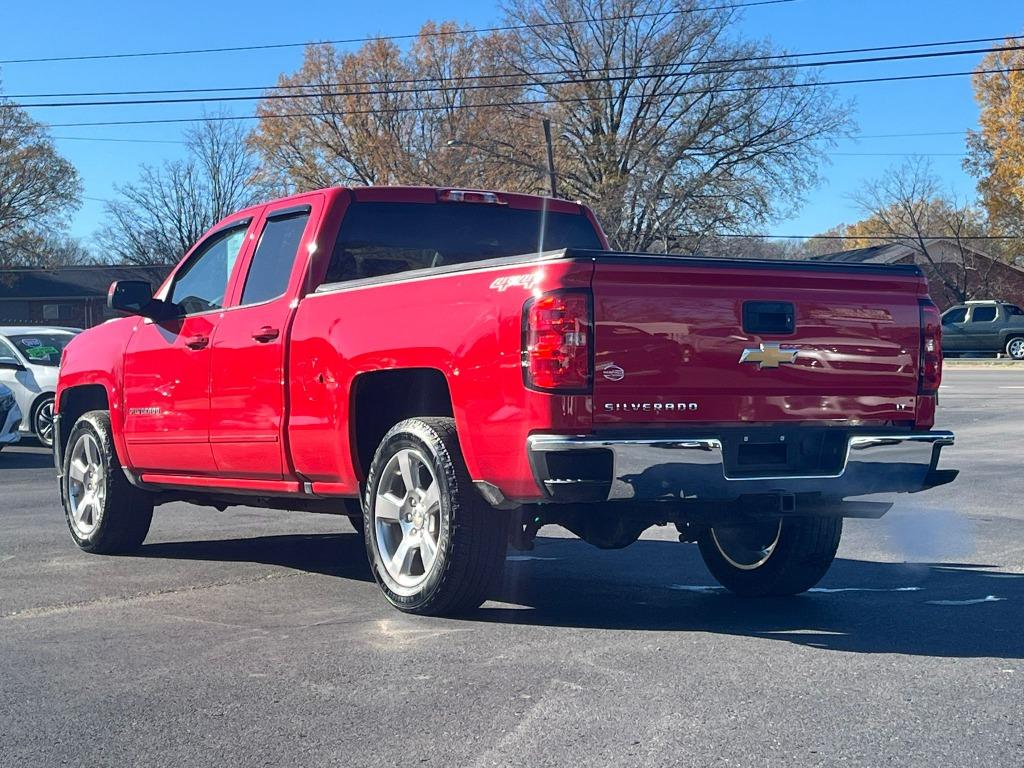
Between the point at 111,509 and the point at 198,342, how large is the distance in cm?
140

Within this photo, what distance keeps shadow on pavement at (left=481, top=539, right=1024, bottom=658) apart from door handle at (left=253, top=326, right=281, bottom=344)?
5.71ft

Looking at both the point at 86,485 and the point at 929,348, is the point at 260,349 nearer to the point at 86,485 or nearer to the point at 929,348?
the point at 86,485

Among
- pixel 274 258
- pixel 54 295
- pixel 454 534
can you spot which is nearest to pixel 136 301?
pixel 274 258

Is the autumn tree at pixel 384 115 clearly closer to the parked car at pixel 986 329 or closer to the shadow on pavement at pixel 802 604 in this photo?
the parked car at pixel 986 329

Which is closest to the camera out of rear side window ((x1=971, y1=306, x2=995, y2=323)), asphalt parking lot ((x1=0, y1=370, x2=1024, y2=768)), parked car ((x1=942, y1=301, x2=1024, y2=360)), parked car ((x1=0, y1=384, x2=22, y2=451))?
asphalt parking lot ((x1=0, y1=370, x2=1024, y2=768))

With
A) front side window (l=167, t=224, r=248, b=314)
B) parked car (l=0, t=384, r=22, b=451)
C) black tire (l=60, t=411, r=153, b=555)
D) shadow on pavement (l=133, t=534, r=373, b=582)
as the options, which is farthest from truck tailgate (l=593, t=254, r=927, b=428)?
parked car (l=0, t=384, r=22, b=451)

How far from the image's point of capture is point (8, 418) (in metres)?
14.8

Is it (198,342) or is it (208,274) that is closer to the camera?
(198,342)

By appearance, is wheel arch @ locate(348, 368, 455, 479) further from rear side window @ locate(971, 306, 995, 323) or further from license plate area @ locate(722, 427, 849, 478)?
rear side window @ locate(971, 306, 995, 323)

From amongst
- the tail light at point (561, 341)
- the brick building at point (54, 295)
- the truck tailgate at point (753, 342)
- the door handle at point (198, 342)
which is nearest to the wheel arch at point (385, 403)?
the tail light at point (561, 341)

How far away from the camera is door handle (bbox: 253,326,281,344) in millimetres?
6535

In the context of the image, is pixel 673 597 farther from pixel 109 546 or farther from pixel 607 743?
pixel 109 546

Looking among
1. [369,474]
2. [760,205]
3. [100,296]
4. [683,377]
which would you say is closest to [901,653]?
[683,377]

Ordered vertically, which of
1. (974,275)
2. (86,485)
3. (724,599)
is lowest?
(724,599)
